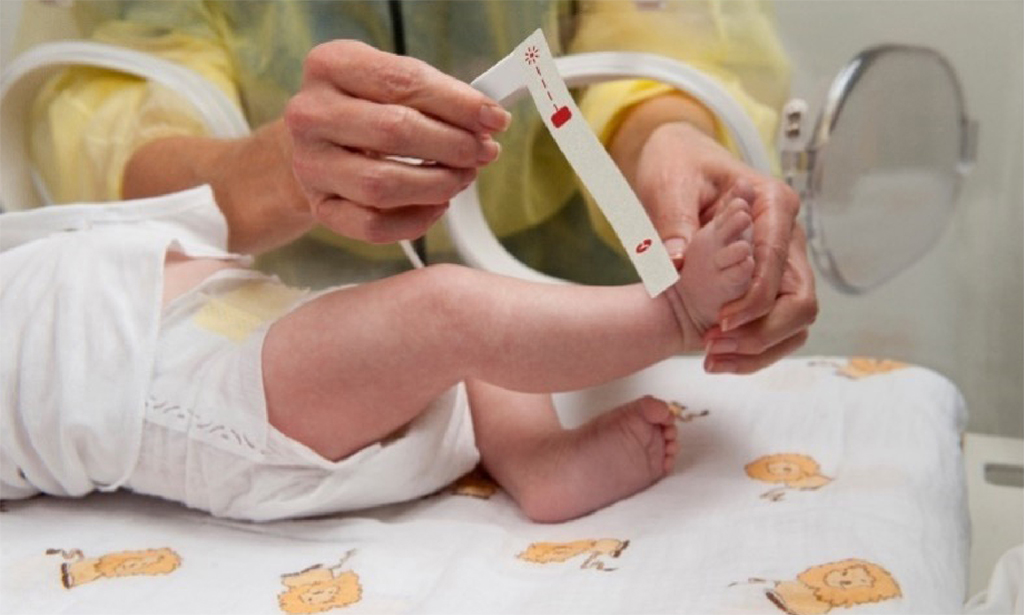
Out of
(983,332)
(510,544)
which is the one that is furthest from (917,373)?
(510,544)

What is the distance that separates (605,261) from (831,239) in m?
0.21

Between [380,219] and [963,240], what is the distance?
47 cm

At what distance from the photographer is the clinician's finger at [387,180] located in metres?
0.60

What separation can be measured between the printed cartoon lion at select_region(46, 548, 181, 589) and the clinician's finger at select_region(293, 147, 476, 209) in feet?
0.81

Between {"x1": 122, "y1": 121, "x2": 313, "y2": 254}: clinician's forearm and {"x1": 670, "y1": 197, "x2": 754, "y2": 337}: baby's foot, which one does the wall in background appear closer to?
{"x1": 670, "y1": 197, "x2": 754, "y2": 337}: baby's foot

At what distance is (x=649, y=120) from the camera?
741 mm

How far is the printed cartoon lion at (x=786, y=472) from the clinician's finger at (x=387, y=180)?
0.29 metres

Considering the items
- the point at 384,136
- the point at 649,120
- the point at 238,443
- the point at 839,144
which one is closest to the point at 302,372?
the point at 238,443

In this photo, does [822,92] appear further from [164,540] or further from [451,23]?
[164,540]

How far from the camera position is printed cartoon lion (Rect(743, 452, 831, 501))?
2.37 feet

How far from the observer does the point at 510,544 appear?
2.26 ft

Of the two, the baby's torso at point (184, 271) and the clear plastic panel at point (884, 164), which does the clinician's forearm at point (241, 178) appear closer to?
the baby's torso at point (184, 271)

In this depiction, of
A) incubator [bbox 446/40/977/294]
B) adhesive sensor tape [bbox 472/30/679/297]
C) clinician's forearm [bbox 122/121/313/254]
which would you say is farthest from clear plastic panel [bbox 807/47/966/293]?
clinician's forearm [bbox 122/121/313/254]

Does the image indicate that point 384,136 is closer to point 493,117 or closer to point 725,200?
point 493,117
